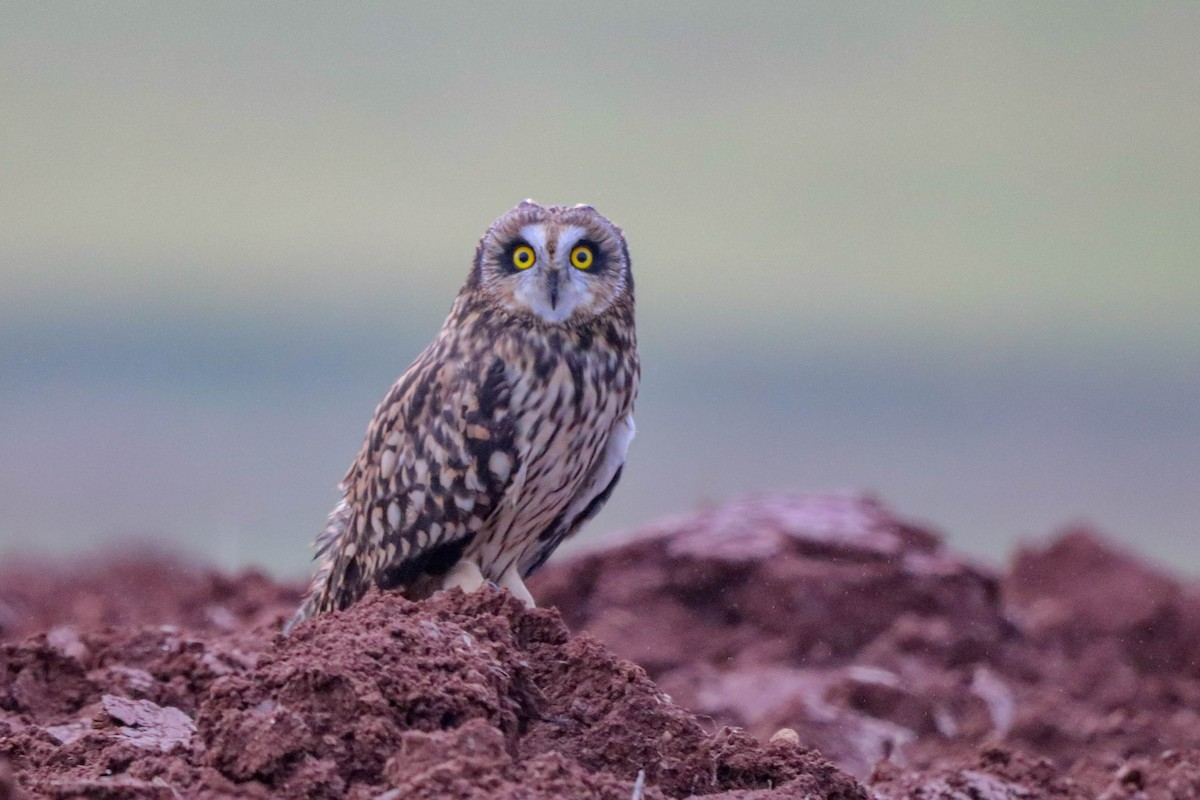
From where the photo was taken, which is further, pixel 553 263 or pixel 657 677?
pixel 657 677

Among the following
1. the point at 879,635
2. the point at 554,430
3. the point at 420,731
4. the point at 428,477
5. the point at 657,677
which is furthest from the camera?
the point at 879,635

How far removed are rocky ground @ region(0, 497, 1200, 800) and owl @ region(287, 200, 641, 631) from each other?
0.55m

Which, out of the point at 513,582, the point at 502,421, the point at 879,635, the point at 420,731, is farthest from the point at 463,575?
the point at 879,635

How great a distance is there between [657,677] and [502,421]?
224cm

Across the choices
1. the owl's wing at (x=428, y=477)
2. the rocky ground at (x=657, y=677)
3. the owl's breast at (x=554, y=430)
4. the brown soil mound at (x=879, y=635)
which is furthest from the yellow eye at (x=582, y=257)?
the brown soil mound at (x=879, y=635)

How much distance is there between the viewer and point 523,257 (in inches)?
192

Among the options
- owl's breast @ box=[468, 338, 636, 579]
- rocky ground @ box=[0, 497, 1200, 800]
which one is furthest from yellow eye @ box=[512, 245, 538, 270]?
rocky ground @ box=[0, 497, 1200, 800]

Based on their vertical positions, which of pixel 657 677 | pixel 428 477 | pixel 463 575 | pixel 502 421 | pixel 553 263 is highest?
pixel 553 263

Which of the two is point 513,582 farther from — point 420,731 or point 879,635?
point 879,635

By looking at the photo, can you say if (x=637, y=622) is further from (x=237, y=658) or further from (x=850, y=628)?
(x=237, y=658)

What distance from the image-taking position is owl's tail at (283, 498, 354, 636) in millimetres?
4910

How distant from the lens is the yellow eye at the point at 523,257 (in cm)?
485

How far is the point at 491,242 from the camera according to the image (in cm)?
493

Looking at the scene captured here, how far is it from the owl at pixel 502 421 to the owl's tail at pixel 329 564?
1 cm
